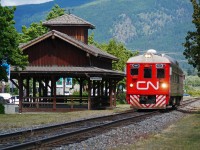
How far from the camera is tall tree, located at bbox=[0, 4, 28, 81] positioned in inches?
1321

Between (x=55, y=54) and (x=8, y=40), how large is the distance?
12226 millimetres

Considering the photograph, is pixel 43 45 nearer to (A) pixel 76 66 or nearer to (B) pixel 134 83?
(A) pixel 76 66

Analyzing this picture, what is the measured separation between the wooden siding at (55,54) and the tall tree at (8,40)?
1020 centimetres

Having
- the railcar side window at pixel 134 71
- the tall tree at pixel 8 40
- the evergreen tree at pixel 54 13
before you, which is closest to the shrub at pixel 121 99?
the evergreen tree at pixel 54 13

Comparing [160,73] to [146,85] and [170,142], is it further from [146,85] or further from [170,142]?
[170,142]

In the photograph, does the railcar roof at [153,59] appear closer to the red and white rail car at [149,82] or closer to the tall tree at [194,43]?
the red and white rail car at [149,82]

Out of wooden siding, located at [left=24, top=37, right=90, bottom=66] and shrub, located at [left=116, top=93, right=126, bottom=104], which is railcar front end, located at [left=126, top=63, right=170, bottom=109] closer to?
wooden siding, located at [left=24, top=37, right=90, bottom=66]

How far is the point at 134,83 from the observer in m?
35.0

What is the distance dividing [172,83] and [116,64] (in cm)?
4253

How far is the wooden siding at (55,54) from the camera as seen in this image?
149ft

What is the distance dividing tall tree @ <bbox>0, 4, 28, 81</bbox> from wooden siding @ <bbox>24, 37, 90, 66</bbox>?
33.5 ft

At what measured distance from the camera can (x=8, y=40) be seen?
111 feet

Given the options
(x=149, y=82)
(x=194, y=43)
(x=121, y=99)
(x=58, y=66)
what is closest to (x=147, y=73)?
(x=149, y=82)

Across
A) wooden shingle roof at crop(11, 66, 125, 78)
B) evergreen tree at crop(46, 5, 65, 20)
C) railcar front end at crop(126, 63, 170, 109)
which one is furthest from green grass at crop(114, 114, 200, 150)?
evergreen tree at crop(46, 5, 65, 20)
